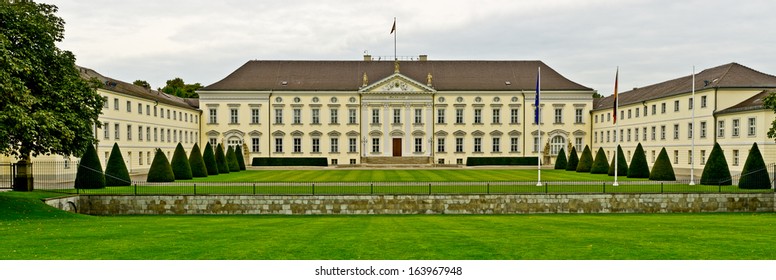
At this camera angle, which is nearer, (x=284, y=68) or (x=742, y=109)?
(x=742, y=109)

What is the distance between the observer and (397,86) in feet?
216

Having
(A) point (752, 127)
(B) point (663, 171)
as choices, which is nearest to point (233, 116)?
(B) point (663, 171)

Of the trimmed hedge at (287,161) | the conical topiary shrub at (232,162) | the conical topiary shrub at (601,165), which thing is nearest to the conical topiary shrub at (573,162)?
the conical topiary shrub at (601,165)

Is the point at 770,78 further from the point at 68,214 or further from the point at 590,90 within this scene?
the point at 68,214

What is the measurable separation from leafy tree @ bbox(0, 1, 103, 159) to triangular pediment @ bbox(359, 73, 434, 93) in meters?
42.0

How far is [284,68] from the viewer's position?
6869 centimetres

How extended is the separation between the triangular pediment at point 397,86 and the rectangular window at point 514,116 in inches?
369

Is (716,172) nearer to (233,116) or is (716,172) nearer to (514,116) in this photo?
(514,116)

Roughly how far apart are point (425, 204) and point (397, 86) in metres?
40.5

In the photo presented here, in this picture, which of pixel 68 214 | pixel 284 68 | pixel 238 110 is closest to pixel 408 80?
pixel 284 68

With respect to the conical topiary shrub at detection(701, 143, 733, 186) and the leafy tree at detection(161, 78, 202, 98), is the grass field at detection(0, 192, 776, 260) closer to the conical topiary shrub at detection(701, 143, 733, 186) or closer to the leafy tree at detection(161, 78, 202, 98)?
the conical topiary shrub at detection(701, 143, 733, 186)

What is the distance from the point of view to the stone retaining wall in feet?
84.7

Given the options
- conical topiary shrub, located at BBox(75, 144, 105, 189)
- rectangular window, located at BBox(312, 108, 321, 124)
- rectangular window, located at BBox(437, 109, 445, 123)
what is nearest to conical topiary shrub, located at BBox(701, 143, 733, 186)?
conical topiary shrub, located at BBox(75, 144, 105, 189)

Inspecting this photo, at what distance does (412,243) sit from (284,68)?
58.8m
